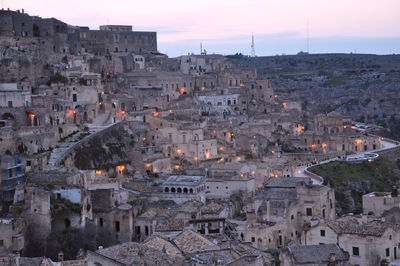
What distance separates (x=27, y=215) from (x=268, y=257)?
12.5 metres

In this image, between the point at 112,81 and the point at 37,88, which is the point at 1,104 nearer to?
the point at 37,88

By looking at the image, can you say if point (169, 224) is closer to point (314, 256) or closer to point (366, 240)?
point (366, 240)

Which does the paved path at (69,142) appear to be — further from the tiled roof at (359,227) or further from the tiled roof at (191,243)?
the tiled roof at (359,227)

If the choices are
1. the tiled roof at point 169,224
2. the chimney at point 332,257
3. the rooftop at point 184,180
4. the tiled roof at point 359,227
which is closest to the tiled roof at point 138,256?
the chimney at point 332,257

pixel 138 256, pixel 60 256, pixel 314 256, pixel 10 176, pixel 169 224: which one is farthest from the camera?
pixel 10 176

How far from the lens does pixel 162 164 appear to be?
54500 mm

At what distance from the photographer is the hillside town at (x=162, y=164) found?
1339 inches

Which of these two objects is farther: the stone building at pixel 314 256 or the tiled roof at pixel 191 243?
the tiled roof at pixel 191 243

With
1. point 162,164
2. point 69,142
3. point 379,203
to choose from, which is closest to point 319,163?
point 162,164

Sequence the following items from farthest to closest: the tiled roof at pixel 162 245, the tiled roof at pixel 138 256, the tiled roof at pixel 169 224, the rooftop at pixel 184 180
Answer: the rooftop at pixel 184 180
the tiled roof at pixel 169 224
the tiled roof at pixel 162 245
the tiled roof at pixel 138 256

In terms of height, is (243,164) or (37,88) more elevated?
(37,88)

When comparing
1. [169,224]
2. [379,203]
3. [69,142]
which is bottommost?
[379,203]

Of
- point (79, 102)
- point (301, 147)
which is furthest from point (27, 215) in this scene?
point (301, 147)

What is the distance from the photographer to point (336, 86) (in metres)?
129
